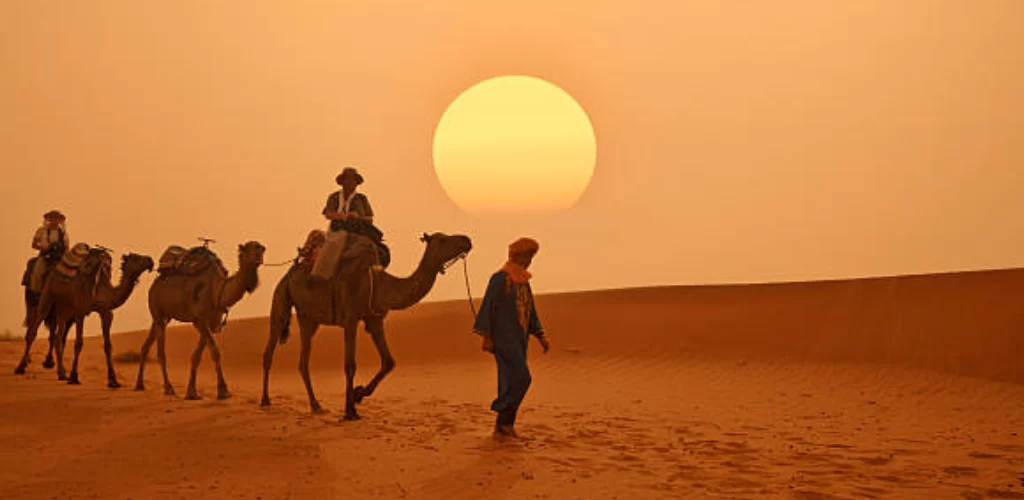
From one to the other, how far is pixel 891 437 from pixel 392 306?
6.32 meters

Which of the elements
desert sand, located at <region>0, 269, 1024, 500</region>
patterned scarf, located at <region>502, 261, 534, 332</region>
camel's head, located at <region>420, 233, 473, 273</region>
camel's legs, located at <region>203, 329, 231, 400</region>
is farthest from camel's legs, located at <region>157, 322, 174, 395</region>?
patterned scarf, located at <region>502, 261, 534, 332</region>

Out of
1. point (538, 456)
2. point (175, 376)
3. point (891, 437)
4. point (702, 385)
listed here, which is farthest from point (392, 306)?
point (175, 376)

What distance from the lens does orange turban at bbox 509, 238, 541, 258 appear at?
12.0m

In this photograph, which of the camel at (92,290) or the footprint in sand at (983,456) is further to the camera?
the camel at (92,290)

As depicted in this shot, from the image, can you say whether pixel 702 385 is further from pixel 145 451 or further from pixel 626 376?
pixel 145 451

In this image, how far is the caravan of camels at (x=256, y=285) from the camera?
13.4m

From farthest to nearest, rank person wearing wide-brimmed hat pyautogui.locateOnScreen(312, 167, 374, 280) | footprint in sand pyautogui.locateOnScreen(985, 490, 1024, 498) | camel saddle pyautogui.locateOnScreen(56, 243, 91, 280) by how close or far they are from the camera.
A: camel saddle pyautogui.locateOnScreen(56, 243, 91, 280) < person wearing wide-brimmed hat pyautogui.locateOnScreen(312, 167, 374, 280) < footprint in sand pyautogui.locateOnScreen(985, 490, 1024, 498)

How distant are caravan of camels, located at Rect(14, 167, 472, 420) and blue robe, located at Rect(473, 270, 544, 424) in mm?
1035

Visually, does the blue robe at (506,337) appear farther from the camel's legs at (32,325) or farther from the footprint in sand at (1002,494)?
the camel's legs at (32,325)

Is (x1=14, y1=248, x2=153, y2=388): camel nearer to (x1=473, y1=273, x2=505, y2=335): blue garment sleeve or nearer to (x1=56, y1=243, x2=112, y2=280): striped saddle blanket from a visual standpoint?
(x1=56, y1=243, x2=112, y2=280): striped saddle blanket

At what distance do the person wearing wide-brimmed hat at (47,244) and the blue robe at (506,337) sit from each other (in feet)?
31.6

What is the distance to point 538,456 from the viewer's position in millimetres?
10719

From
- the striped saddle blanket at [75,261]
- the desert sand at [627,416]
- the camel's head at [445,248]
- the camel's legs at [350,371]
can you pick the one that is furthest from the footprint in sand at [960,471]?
the striped saddle blanket at [75,261]

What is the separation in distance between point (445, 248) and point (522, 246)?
1199 millimetres
